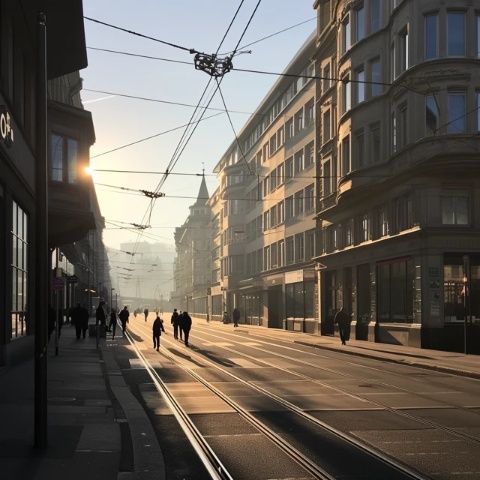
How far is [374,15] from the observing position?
3603 centimetres

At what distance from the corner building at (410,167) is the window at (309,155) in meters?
9.46

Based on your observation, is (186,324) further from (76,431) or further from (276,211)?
(276,211)

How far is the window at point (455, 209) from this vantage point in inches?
1203

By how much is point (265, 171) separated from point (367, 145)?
31.6 meters

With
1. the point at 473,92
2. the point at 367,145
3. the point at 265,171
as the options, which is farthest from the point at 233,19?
the point at 265,171

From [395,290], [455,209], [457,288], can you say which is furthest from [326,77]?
[457,288]

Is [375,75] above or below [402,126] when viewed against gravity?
above

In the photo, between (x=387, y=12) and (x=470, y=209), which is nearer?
(x=470, y=209)

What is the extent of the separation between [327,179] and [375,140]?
890cm

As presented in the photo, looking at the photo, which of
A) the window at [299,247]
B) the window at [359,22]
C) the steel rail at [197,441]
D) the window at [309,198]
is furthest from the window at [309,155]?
the steel rail at [197,441]

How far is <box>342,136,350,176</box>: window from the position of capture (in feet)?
127

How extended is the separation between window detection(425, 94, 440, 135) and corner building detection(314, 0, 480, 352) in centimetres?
5

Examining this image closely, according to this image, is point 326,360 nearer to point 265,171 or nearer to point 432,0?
point 432,0

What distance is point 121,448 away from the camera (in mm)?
8883
